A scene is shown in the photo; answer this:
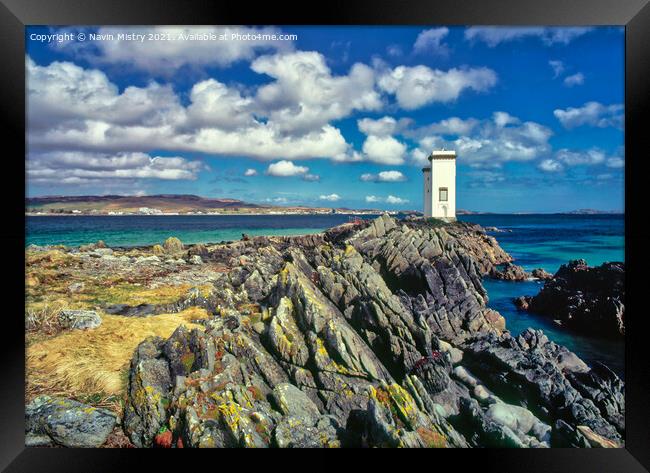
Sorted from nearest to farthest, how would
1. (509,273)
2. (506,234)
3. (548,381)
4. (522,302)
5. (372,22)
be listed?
(372,22) → (548,381) → (522,302) → (509,273) → (506,234)

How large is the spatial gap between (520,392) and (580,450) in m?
0.90

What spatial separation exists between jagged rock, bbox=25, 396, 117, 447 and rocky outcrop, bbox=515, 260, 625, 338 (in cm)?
582

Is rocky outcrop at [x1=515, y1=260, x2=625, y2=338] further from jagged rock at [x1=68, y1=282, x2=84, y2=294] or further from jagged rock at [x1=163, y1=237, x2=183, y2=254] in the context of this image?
jagged rock at [x1=68, y1=282, x2=84, y2=294]

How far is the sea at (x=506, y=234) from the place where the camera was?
419cm

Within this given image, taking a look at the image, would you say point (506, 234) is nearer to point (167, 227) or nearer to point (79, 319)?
point (167, 227)

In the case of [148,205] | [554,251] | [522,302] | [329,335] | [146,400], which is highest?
[148,205]

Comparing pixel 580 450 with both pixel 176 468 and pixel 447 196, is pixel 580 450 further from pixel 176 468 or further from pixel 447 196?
pixel 176 468

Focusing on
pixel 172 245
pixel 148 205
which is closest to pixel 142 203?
pixel 148 205

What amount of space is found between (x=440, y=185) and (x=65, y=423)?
594 centimetres

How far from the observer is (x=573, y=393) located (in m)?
4.04

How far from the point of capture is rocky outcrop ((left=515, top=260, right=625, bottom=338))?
164 inches

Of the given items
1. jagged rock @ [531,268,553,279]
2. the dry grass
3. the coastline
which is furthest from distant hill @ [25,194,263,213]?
jagged rock @ [531,268,553,279]

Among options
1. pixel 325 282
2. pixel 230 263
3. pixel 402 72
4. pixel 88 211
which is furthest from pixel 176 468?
pixel 402 72

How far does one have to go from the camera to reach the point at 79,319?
427cm
